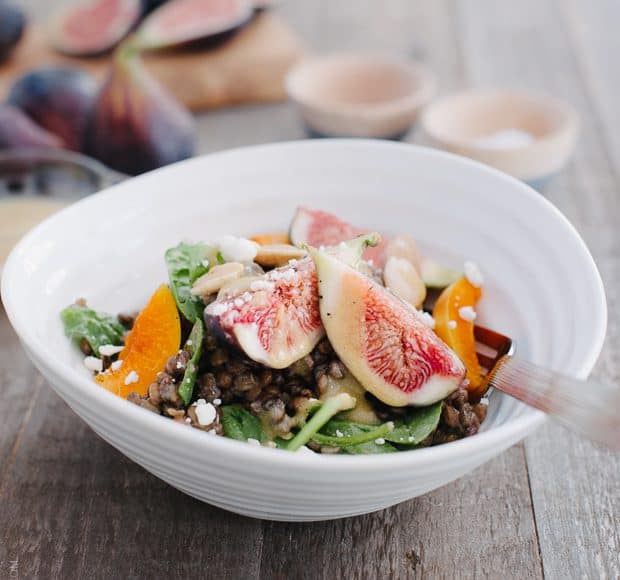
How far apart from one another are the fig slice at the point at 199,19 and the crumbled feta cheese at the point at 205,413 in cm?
294

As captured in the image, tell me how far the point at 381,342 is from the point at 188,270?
58cm

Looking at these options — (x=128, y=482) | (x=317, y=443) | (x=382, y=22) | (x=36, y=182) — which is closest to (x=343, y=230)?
(x=317, y=443)

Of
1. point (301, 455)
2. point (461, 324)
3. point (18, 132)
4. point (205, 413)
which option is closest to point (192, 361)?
point (205, 413)

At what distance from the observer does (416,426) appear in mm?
2035

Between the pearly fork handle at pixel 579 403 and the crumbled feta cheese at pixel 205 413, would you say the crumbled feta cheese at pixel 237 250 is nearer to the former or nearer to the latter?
the crumbled feta cheese at pixel 205 413

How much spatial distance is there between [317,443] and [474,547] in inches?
18.8

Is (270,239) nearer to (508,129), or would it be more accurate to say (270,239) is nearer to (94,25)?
(508,129)

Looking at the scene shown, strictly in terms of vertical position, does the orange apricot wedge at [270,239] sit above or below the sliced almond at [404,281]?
below

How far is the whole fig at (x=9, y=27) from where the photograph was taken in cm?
479

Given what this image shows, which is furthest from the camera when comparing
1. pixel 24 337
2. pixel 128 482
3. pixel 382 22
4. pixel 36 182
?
pixel 382 22

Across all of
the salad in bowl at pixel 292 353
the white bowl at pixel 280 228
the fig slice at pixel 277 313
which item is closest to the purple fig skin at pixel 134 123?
the white bowl at pixel 280 228

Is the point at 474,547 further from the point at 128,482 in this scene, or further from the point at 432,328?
the point at 128,482

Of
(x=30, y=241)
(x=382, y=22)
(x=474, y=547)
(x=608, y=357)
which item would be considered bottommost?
(x=382, y=22)

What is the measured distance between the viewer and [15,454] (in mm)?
2385
